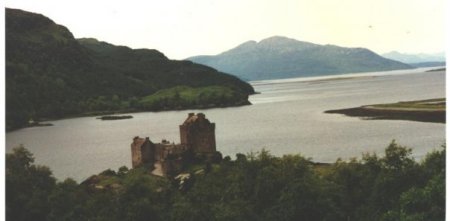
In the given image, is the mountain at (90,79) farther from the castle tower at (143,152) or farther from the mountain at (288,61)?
the castle tower at (143,152)

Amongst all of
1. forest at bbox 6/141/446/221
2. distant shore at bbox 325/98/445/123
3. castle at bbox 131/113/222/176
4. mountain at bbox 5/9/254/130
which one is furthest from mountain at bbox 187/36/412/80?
forest at bbox 6/141/446/221

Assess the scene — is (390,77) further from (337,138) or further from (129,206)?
(129,206)

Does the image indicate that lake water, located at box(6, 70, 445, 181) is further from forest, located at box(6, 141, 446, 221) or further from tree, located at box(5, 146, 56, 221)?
forest, located at box(6, 141, 446, 221)

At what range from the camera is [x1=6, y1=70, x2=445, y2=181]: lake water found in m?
24.3

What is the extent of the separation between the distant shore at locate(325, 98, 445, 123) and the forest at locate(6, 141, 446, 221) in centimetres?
756

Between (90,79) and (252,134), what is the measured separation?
1973 centimetres

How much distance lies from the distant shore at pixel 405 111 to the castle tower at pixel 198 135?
826 cm

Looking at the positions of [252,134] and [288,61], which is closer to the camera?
[252,134]

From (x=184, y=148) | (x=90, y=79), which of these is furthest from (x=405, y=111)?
(x=90, y=79)

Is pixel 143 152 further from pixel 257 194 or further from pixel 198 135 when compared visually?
pixel 257 194

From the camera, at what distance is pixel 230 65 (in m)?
29.4

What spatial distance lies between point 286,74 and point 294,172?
24761 mm

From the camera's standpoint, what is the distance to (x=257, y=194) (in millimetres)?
15539

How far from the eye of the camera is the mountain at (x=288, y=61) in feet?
91.0
